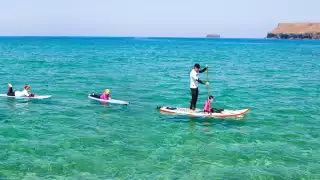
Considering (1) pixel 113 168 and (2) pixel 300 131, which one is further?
(2) pixel 300 131

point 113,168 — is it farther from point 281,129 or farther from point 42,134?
point 281,129

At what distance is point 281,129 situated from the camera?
812 inches

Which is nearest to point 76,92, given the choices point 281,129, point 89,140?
point 89,140

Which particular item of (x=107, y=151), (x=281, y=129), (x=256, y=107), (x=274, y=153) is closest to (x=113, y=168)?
(x=107, y=151)

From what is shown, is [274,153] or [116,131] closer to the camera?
[274,153]

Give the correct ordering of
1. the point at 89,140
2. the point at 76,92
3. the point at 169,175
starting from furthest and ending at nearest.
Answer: the point at 76,92, the point at 89,140, the point at 169,175

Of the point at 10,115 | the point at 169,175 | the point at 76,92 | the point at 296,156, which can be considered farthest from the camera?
the point at 76,92

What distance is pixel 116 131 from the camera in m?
19.9

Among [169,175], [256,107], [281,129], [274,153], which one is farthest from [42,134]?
[256,107]

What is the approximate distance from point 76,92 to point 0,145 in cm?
1647

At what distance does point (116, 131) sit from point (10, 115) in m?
7.98

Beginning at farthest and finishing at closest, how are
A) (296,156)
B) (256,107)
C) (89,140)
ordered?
(256,107) < (89,140) < (296,156)

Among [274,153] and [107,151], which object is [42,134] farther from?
[274,153]

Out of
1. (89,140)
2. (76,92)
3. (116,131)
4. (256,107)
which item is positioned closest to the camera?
(89,140)
